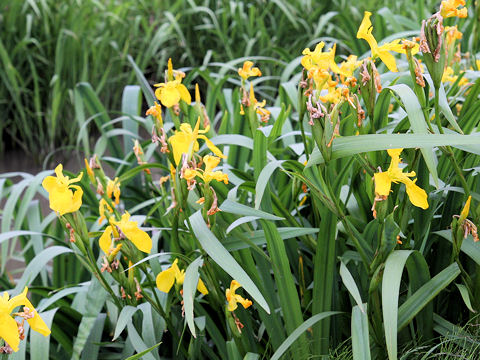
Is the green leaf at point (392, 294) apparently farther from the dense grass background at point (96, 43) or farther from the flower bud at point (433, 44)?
the dense grass background at point (96, 43)

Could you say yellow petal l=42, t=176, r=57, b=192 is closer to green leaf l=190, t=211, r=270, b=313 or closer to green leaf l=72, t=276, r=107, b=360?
green leaf l=190, t=211, r=270, b=313

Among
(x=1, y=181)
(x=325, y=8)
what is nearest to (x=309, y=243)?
(x=1, y=181)

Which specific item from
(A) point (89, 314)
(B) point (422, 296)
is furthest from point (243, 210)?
(A) point (89, 314)

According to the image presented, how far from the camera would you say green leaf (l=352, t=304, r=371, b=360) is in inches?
29.6

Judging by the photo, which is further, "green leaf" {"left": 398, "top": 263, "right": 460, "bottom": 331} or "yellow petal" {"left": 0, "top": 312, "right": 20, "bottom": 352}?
"green leaf" {"left": 398, "top": 263, "right": 460, "bottom": 331}

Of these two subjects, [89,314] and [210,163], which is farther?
[89,314]

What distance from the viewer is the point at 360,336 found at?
0.77m

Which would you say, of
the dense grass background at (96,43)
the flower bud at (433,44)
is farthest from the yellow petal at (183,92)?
the dense grass background at (96,43)

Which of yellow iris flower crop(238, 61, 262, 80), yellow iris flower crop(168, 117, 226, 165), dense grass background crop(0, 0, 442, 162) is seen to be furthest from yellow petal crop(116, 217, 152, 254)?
dense grass background crop(0, 0, 442, 162)

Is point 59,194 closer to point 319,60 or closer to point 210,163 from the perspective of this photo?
point 210,163

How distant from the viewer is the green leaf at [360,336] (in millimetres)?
751

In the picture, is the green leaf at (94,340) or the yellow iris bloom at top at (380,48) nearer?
the yellow iris bloom at top at (380,48)

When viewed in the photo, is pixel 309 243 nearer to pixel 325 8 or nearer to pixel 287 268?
pixel 287 268

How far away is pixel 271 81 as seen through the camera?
2.90 meters
